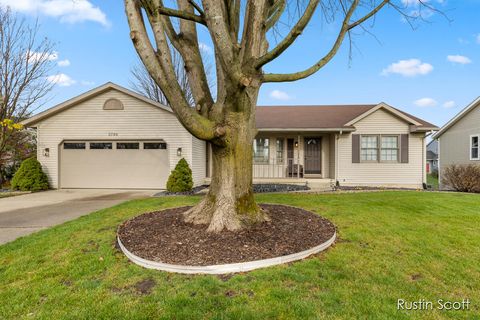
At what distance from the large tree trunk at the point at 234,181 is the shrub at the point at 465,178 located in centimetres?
1135

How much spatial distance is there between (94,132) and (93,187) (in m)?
2.57

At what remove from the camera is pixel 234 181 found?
4609mm

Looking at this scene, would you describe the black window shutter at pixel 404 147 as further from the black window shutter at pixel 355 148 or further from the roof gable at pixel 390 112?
the black window shutter at pixel 355 148

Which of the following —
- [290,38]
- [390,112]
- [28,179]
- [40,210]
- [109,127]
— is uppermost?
[390,112]

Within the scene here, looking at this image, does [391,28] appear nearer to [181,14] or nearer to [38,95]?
[181,14]

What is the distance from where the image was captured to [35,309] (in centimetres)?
268

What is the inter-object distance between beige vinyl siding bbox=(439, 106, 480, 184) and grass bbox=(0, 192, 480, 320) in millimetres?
13439

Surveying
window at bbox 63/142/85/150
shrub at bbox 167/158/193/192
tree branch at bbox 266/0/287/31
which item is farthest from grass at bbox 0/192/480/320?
window at bbox 63/142/85/150

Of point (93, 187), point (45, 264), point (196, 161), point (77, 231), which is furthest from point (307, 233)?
point (93, 187)

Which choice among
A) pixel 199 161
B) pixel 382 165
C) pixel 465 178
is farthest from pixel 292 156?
pixel 465 178

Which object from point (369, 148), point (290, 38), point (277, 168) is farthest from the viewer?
point (277, 168)

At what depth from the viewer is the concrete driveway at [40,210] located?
5.82 m

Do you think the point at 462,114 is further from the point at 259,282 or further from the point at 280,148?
the point at 259,282

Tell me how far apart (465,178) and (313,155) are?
6498 millimetres
